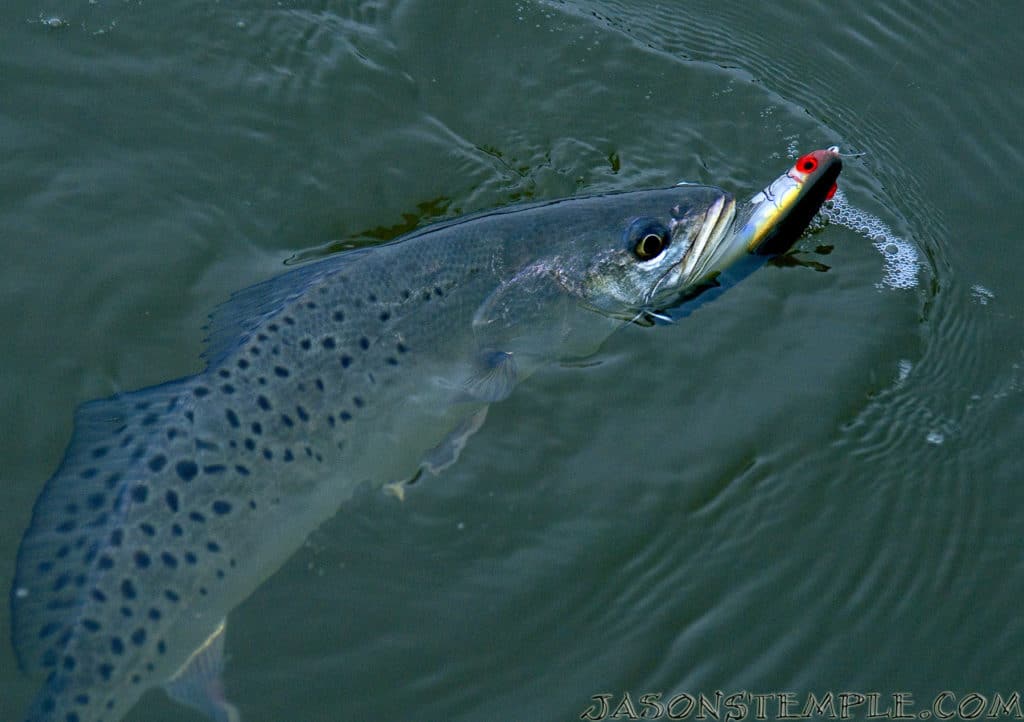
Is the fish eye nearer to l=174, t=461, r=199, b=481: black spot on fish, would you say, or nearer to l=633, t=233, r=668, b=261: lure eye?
l=633, t=233, r=668, b=261: lure eye

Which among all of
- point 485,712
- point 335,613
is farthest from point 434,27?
point 485,712

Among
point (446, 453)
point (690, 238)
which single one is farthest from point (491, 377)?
point (690, 238)

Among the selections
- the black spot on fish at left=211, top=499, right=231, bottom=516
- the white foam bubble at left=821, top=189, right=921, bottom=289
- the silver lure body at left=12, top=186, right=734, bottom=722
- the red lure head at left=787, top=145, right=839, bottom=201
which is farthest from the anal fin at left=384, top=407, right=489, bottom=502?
the white foam bubble at left=821, top=189, right=921, bottom=289

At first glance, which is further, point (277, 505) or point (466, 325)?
point (466, 325)

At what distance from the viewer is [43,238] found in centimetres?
658

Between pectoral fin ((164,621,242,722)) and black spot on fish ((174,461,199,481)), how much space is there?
0.70 m

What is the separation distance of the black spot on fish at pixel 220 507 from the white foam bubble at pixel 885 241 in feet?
14.8

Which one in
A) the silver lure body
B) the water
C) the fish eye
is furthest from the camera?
the fish eye

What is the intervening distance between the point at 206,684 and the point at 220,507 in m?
0.80

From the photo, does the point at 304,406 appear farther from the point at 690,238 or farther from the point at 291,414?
the point at 690,238

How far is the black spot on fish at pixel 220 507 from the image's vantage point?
5.02m

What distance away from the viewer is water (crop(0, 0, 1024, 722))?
17.9ft

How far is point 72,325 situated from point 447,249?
220 centimetres

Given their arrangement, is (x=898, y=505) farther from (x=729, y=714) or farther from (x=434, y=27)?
(x=434, y=27)
